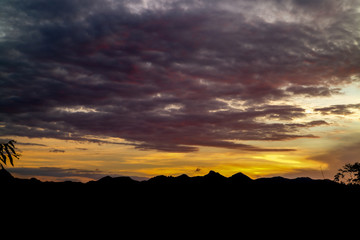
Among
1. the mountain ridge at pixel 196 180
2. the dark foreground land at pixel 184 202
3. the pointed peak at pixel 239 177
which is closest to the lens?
the dark foreground land at pixel 184 202

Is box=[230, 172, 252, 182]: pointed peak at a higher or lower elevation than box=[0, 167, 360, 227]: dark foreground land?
higher

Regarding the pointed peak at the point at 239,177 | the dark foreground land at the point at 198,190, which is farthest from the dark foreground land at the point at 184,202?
the pointed peak at the point at 239,177

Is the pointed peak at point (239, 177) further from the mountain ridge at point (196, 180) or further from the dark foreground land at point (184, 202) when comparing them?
the dark foreground land at point (184, 202)

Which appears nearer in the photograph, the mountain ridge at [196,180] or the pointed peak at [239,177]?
the mountain ridge at [196,180]

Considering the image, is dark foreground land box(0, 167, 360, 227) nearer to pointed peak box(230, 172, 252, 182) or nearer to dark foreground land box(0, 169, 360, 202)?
dark foreground land box(0, 169, 360, 202)

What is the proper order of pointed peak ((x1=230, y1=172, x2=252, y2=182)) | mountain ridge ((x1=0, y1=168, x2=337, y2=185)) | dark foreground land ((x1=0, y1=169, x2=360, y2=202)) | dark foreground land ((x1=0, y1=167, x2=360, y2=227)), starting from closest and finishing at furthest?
dark foreground land ((x1=0, y1=167, x2=360, y2=227)), dark foreground land ((x1=0, y1=169, x2=360, y2=202)), mountain ridge ((x1=0, y1=168, x2=337, y2=185)), pointed peak ((x1=230, y1=172, x2=252, y2=182))

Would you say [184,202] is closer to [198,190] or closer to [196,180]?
[198,190]

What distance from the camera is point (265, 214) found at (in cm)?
3722

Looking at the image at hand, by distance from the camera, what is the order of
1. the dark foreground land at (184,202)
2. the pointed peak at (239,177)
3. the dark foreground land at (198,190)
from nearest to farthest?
the dark foreground land at (184,202), the dark foreground land at (198,190), the pointed peak at (239,177)

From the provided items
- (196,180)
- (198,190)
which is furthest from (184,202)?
(196,180)

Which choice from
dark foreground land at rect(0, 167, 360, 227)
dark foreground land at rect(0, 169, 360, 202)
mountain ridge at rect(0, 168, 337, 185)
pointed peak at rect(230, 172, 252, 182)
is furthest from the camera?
pointed peak at rect(230, 172, 252, 182)

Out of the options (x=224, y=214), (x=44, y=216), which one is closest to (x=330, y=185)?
(x=224, y=214)

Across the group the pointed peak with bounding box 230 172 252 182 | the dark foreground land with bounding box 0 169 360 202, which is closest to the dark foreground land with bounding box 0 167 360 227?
the dark foreground land with bounding box 0 169 360 202

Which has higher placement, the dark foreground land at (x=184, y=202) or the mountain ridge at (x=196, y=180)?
the mountain ridge at (x=196, y=180)
